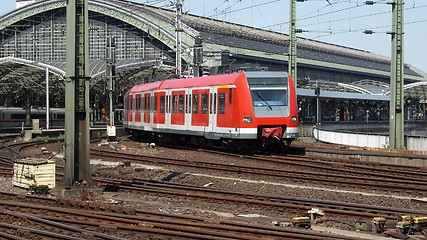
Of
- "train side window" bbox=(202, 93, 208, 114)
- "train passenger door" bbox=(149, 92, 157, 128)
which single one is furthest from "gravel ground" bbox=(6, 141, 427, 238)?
"train passenger door" bbox=(149, 92, 157, 128)

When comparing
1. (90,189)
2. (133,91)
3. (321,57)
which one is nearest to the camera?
(90,189)

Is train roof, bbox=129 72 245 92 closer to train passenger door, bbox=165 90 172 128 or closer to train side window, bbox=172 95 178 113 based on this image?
train passenger door, bbox=165 90 172 128

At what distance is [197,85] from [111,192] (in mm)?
12098

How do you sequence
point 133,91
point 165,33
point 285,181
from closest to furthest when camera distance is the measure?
point 285,181
point 133,91
point 165,33

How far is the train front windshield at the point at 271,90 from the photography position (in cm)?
2509

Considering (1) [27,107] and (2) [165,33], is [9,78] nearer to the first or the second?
(1) [27,107]

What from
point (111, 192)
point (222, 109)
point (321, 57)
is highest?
point (321, 57)

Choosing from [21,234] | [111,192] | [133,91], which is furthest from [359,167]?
[133,91]

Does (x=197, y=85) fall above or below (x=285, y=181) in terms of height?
above

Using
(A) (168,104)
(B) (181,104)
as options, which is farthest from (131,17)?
(B) (181,104)

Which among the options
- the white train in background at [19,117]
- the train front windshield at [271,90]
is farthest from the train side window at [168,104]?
the white train in background at [19,117]

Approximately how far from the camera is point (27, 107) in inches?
2830

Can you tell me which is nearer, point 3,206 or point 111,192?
point 3,206

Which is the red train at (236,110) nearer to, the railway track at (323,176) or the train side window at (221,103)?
the train side window at (221,103)
